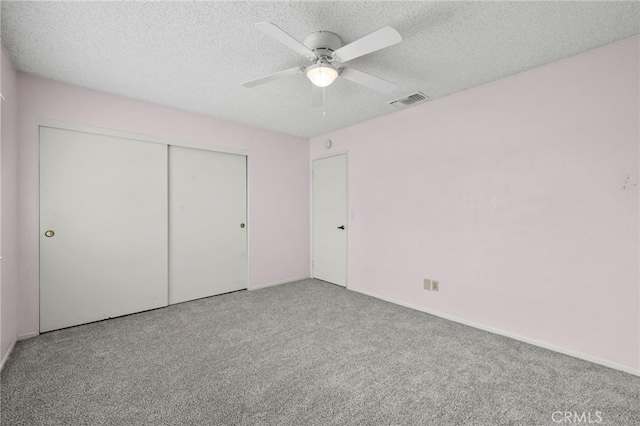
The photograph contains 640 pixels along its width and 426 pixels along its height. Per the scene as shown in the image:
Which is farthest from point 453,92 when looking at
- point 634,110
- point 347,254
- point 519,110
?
point 347,254

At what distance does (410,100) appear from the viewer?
317cm

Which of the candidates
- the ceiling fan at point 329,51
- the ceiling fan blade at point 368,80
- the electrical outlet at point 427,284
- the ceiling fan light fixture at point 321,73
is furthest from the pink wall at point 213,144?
the ceiling fan blade at point 368,80

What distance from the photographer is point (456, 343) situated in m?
2.49

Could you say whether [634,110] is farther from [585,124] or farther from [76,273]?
[76,273]

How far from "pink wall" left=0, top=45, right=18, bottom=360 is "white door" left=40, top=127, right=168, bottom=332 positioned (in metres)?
0.21

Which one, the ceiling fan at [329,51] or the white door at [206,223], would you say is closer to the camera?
the ceiling fan at [329,51]

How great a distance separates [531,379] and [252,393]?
1.94 meters

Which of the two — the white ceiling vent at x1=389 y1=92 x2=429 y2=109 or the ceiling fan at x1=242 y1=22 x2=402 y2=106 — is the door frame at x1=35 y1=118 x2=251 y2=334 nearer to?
the ceiling fan at x1=242 y1=22 x2=402 y2=106

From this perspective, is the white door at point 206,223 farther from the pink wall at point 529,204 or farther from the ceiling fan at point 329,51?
the pink wall at point 529,204

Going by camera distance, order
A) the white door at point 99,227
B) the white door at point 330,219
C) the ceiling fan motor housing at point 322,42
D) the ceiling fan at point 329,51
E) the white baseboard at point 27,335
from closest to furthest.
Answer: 1. the ceiling fan at point 329,51
2. the ceiling fan motor housing at point 322,42
3. the white baseboard at point 27,335
4. the white door at point 99,227
5. the white door at point 330,219

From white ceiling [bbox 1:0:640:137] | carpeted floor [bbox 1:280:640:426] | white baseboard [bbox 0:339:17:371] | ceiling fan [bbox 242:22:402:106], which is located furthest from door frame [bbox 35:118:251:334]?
ceiling fan [bbox 242:22:402:106]

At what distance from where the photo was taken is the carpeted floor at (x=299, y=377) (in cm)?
163

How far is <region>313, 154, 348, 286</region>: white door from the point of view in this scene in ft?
14.0

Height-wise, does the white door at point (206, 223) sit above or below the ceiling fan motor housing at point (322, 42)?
below
